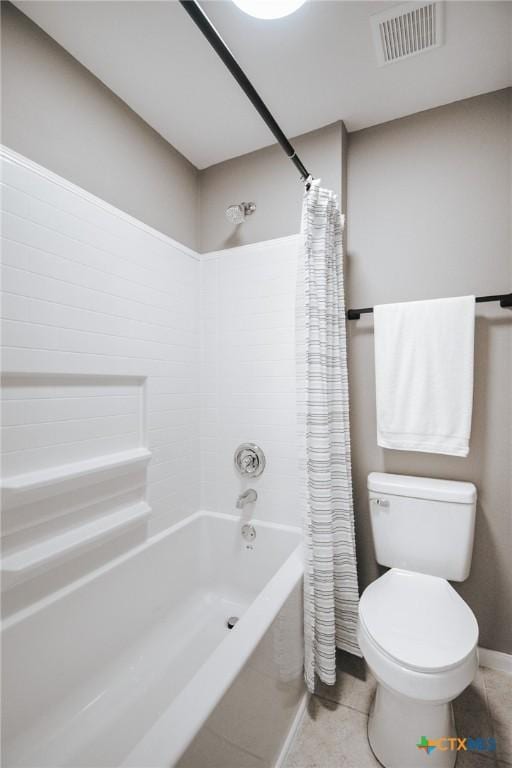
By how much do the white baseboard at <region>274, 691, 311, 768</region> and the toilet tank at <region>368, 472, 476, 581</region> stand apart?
2.06ft

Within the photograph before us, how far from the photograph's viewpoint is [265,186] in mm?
1974

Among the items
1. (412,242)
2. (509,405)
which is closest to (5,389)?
(412,242)

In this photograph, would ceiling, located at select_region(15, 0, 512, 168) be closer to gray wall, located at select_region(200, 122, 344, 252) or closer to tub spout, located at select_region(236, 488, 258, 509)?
gray wall, located at select_region(200, 122, 344, 252)

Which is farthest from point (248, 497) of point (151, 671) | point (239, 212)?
point (239, 212)

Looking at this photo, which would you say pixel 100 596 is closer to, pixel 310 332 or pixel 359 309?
pixel 310 332

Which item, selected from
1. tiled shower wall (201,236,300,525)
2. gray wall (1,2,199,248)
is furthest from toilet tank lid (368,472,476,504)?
gray wall (1,2,199,248)

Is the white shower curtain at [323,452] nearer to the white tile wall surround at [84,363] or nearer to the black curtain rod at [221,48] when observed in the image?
the black curtain rod at [221,48]

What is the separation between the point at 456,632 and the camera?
1167mm

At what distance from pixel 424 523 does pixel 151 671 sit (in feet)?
4.27

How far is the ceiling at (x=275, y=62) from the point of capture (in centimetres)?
125

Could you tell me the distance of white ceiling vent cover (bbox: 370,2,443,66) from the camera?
1.23m

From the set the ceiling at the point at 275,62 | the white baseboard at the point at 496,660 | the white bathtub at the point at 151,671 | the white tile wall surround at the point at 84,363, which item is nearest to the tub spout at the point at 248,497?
the white bathtub at the point at 151,671

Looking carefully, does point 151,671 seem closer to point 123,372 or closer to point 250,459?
point 250,459

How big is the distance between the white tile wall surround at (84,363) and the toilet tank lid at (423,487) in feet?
3.40
